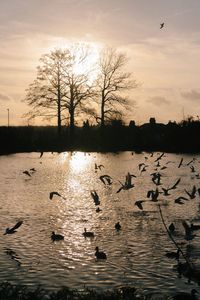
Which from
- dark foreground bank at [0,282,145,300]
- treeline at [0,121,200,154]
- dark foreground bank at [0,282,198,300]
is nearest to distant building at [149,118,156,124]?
treeline at [0,121,200,154]

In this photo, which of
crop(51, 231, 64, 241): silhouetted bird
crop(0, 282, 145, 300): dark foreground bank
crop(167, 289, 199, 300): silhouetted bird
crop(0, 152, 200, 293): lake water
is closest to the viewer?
→ crop(0, 282, 145, 300): dark foreground bank

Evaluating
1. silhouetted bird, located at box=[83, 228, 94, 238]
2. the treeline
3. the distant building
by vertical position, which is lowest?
silhouetted bird, located at box=[83, 228, 94, 238]

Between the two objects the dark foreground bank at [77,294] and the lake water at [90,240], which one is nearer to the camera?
the dark foreground bank at [77,294]

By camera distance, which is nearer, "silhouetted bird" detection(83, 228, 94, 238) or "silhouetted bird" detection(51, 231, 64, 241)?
"silhouetted bird" detection(51, 231, 64, 241)

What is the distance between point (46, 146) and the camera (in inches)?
2608

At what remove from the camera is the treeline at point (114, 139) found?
66.2m

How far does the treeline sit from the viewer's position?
66.2 m

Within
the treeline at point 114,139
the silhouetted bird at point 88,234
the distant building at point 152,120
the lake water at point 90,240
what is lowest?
the lake water at point 90,240

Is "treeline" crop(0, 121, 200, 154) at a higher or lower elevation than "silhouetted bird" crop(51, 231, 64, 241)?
higher

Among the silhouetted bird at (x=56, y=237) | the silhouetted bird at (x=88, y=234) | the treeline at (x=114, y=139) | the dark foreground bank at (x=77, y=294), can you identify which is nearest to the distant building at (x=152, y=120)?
the treeline at (x=114, y=139)

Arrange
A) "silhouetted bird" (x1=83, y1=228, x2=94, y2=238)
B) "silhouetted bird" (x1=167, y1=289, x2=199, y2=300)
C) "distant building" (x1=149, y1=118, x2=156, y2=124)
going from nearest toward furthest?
"silhouetted bird" (x1=167, y1=289, x2=199, y2=300)
"silhouetted bird" (x1=83, y1=228, x2=94, y2=238)
"distant building" (x1=149, y1=118, x2=156, y2=124)

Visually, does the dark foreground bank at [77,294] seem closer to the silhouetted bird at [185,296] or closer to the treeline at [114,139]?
the silhouetted bird at [185,296]

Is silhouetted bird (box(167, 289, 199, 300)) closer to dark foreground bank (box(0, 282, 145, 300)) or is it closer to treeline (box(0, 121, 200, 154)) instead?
dark foreground bank (box(0, 282, 145, 300))

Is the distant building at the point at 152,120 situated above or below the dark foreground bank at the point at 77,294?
above
